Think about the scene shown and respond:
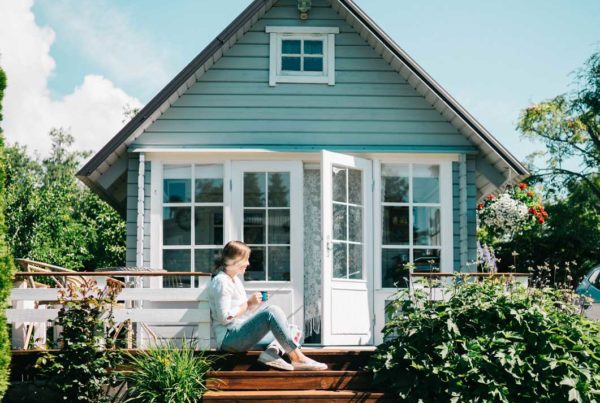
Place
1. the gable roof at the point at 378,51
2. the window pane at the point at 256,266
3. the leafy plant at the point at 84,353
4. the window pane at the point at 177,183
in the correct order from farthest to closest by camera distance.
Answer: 1. the window pane at the point at 177,183
2. the window pane at the point at 256,266
3. the gable roof at the point at 378,51
4. the leafy plant at the point at 84,353

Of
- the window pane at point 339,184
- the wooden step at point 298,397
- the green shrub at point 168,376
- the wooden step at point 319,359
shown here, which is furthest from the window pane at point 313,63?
the wooden step at point 298,397

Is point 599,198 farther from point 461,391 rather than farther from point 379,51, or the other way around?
point 461,391

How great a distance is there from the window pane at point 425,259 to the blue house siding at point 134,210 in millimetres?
2996

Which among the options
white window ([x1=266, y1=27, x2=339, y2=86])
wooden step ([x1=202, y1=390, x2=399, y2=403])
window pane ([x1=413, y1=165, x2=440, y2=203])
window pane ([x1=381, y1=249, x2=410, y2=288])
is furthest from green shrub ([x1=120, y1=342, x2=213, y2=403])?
white window ([x1=266, y1=27, x2=339, y2=86])

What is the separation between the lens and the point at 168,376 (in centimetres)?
653

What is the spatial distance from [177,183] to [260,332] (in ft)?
A: 8.77

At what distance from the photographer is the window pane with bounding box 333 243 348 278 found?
8609mm

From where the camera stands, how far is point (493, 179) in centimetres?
923

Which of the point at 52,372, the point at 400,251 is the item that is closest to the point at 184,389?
the point at 52,372

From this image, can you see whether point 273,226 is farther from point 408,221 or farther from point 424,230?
point 424,230

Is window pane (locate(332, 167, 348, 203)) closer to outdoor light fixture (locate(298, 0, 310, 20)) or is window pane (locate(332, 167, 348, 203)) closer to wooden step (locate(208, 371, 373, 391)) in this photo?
outdoor light fixture (locate(298, 0, 310, 20))

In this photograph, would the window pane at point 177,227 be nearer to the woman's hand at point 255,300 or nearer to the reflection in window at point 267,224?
the reflection in window at point 267,224

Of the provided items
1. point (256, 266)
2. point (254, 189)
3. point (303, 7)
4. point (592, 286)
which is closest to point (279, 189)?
point (254, 189)

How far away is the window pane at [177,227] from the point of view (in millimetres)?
8898
